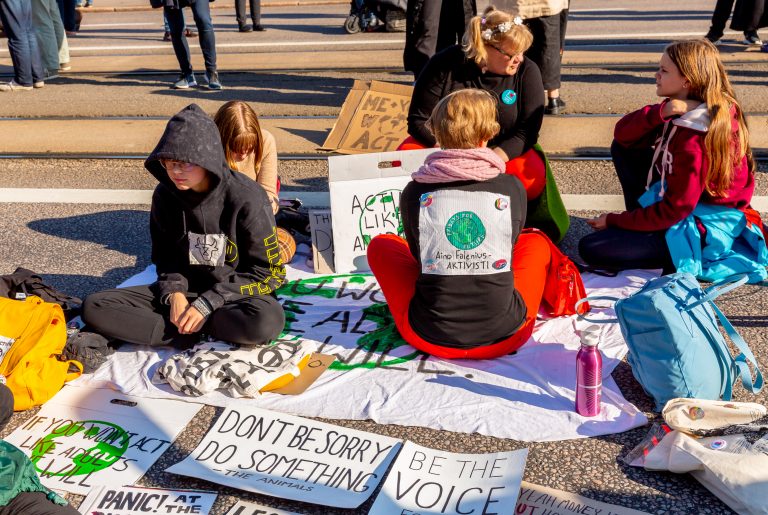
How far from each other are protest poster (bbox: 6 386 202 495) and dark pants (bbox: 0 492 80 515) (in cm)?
34

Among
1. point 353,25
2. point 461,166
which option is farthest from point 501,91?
point 353,25

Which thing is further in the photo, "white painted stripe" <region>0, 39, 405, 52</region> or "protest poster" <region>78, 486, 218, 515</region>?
"white painted stripe" <region>0, 39, 405, 52</region>

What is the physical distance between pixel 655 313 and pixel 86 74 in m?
8.68

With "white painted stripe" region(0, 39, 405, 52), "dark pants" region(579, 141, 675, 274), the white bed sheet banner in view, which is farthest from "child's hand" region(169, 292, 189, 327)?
"white painted stripe" region(0, 39, 405, 52)

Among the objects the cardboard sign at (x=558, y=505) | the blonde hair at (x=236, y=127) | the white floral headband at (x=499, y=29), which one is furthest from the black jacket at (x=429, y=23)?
the cardboard sign at (x=558, y=505)

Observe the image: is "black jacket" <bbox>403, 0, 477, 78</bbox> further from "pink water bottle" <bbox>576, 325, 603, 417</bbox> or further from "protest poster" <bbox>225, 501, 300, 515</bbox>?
"protest poster" <bbox>225, 501, 300, 515</bbox>

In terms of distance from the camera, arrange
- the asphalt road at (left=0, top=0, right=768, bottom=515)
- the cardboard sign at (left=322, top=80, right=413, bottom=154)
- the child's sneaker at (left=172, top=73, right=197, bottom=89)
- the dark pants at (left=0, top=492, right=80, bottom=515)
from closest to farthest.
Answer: the dark pants at (left=0, top=492, right=80, bottom=515), the asphalt road at (left=0, top=0, right=768, bottom=515), the cardboard sign at (left=322, top=80, right=413, bottom=154), the child's sneaker at (left=172, top=73, right=197, bottom=89)

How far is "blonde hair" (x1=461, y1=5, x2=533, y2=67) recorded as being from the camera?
4.65 m

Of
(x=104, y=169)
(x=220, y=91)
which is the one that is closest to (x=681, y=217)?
(x=104, y=169)

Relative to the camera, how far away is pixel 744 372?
3.22 m

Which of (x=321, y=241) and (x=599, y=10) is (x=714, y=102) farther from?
(x=599, y=10)

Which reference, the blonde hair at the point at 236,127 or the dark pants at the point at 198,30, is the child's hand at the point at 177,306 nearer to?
the blonde hair at the point at 236,127

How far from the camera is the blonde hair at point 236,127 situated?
4.38 meters

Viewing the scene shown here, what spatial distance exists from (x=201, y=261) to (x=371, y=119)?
9.23ft
